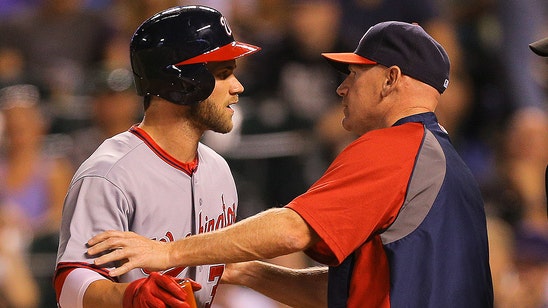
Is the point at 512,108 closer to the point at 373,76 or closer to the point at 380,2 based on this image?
the point at 380,2

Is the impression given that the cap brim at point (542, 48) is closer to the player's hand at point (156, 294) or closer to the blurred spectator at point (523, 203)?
the player's hand at point (156, 294)

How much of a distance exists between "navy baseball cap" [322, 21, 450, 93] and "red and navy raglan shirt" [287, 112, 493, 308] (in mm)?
179

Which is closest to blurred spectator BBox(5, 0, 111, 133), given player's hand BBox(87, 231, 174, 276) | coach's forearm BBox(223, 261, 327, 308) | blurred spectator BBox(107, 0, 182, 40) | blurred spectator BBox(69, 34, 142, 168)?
blurred spectator BBox(107, 0, 182, 40)

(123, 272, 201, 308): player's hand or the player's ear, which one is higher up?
the player's ear

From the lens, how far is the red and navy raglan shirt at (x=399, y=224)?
305 cm

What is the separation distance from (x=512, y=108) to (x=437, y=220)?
11.6 feet

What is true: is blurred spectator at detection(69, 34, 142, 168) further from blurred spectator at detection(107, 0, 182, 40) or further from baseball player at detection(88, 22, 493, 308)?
baseball player at detection(88, 22, 493, 308)

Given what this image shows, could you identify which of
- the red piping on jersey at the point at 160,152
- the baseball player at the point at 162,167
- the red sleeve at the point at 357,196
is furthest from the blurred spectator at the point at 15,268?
the red sleeve at the point at 357,196

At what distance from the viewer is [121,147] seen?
3340mm

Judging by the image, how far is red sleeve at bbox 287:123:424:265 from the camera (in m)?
3.04

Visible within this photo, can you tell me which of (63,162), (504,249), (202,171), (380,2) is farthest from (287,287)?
(380,2)

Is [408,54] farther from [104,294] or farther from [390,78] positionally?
[104,294]

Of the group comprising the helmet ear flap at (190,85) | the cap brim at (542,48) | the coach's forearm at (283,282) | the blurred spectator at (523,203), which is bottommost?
the blurred spectator at (523,203)

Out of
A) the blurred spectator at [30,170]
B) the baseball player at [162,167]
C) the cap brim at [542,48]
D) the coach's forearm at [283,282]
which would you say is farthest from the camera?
the blurred spectator at [30,170]
